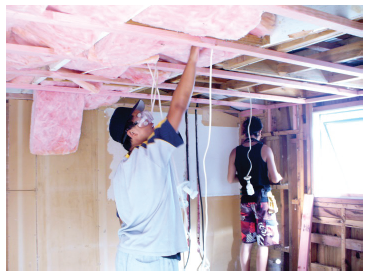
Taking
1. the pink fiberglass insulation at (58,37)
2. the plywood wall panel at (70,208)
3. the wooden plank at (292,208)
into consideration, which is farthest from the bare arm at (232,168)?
the pink fiberglass insulation at (58,37)

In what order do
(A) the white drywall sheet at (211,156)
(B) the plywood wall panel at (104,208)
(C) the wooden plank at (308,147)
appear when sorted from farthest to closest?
(A) the white drywall sheet at (211,156) < (C) the wooden plank at (308,147) < (B) the plywood wall panel at (104,208)

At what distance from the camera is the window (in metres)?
4.03

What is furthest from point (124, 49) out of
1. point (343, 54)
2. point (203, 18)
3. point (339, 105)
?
point (339, 105)

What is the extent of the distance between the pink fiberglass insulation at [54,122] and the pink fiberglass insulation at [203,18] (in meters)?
1.78

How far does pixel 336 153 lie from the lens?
4188mm

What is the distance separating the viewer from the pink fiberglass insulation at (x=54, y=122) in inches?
126

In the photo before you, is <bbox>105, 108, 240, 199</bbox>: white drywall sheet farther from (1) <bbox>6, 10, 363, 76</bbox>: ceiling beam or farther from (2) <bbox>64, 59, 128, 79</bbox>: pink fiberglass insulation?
(1) <bbox>6, 10, 363, 76</bbox>: ceiling beam

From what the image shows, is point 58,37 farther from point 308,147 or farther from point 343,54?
point 308,147

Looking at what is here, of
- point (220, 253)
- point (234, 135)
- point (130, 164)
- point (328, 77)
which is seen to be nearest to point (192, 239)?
point (220, 253)

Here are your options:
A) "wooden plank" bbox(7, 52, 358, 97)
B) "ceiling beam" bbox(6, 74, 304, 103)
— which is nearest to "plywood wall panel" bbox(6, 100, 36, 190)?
"ceiling beam" bbox(6, 74, 304, 103)

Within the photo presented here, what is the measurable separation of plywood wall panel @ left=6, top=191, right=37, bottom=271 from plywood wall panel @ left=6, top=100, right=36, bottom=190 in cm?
11

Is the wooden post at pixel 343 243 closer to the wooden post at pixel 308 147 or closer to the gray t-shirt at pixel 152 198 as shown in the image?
the wooden post at pixel 308 147

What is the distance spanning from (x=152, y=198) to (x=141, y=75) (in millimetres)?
1184
